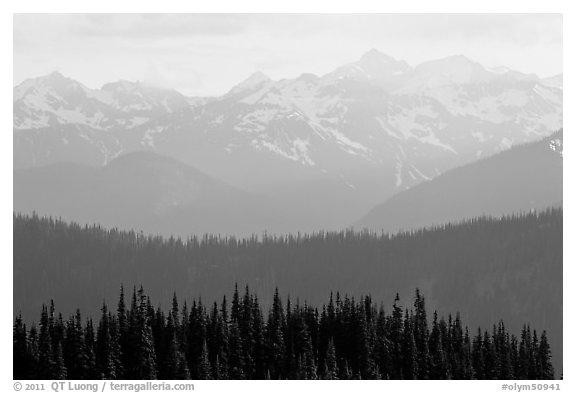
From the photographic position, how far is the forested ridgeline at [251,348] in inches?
5876

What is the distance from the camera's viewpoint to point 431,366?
171 meters

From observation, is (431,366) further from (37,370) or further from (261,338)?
(37,370)

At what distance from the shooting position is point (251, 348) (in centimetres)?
16188

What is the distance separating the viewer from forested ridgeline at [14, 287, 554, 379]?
149m

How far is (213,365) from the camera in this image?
156625 mm

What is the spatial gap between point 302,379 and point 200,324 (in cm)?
1878
